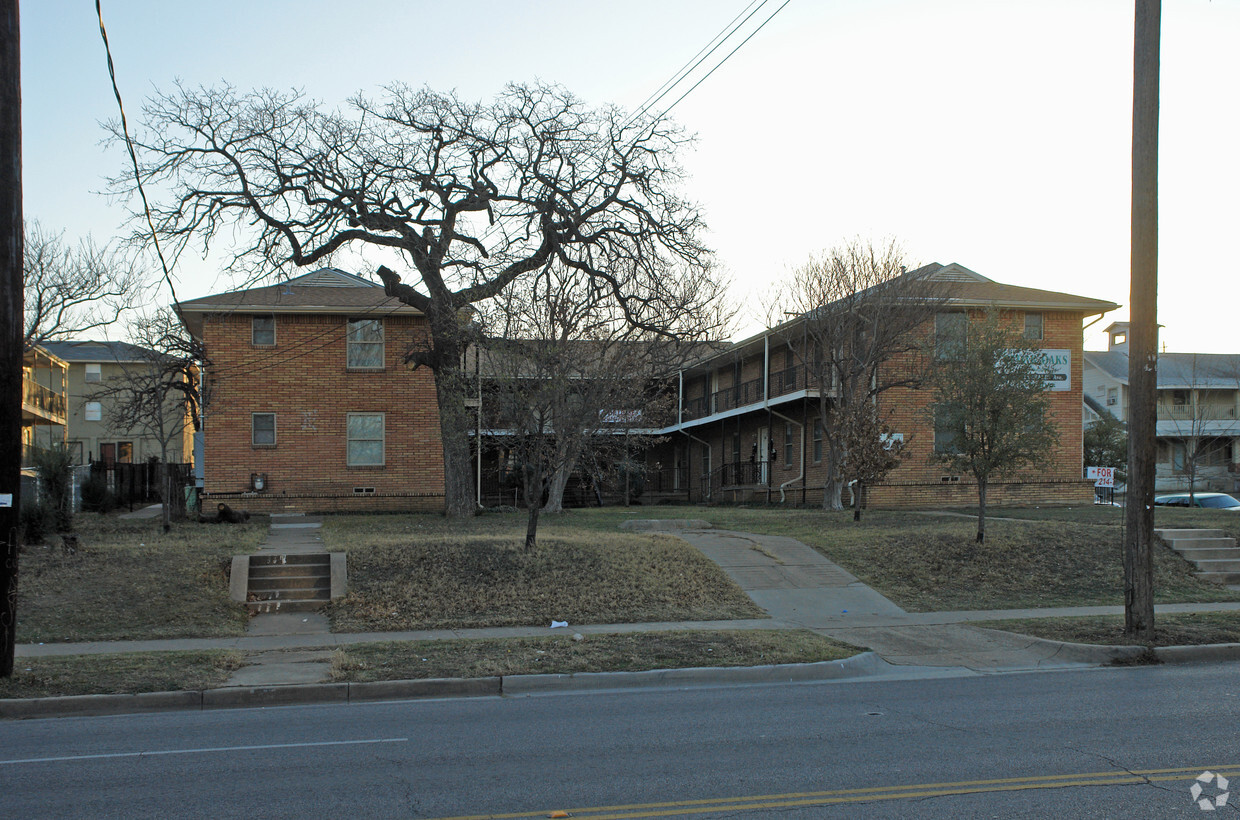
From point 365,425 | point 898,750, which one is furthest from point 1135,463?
point 365,425

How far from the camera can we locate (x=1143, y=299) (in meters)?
11.8

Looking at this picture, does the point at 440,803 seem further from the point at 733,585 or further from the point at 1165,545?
the point at 1165,545

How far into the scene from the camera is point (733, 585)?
15445mm

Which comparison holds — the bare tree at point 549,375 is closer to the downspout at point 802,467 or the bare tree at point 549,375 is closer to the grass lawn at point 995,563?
the grass lawn at point 995,563

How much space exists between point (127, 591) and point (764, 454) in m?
24.4

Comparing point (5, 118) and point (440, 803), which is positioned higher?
point (5, 118)

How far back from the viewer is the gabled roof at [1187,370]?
156 feet

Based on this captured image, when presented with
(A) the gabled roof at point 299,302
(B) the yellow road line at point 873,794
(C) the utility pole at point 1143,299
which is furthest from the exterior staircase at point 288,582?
(A) the gabled roof at point 299,302

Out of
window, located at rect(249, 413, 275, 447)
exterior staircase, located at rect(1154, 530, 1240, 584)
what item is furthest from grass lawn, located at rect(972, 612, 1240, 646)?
window, located at rect(249, 413, 275, 447)

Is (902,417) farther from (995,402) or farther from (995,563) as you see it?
(995,563)

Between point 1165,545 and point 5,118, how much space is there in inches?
721

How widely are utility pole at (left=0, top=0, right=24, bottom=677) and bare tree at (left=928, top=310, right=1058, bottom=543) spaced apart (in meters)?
13.9

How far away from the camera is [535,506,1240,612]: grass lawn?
15.2m

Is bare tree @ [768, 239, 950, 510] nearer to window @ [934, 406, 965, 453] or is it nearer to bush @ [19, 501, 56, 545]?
window @ [934, 406, 965, 453]
